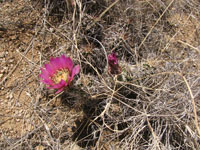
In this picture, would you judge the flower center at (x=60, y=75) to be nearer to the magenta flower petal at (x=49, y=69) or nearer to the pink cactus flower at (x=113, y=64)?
the magenta flower petal at (x=49, y=69)

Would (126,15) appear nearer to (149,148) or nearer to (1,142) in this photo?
(149,148)

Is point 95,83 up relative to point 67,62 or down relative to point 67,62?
down

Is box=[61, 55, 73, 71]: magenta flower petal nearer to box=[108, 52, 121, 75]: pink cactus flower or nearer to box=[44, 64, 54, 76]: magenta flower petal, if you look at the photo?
box=[44, 64, 54, 76]: magenta flower petal

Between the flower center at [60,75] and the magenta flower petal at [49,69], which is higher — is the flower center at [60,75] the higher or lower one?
the lower one

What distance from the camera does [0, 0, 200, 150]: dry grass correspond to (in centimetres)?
125

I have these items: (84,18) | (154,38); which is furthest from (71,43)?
(154,38)

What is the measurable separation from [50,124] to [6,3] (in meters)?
0.91

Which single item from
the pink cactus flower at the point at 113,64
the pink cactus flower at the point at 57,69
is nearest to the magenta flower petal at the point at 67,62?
the pink cactus flower at the point at 57,69

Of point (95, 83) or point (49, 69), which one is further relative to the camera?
point (95, 83)

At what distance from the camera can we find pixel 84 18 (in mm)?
1427

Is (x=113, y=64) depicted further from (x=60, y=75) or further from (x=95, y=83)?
(x=60, y=75)

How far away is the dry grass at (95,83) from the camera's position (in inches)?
49.3

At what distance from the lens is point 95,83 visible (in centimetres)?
135

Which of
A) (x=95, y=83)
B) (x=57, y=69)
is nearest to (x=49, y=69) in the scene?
(x=57, y=69)
